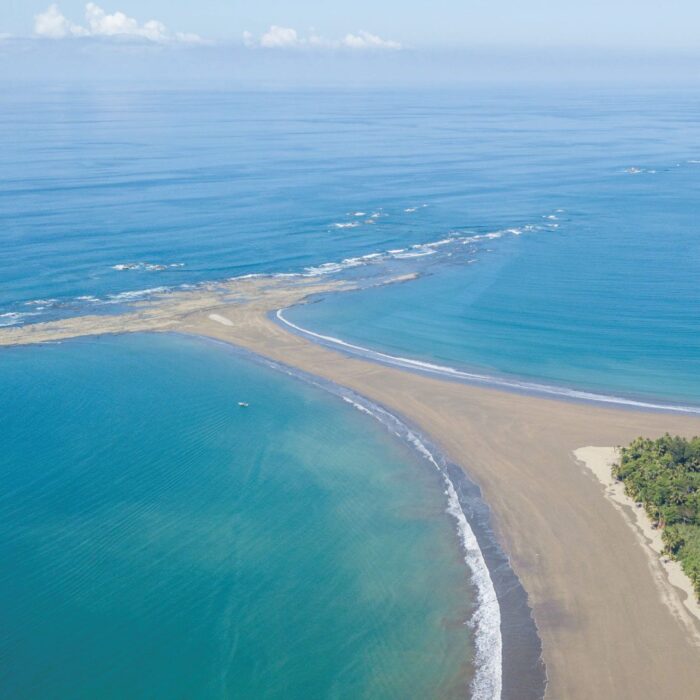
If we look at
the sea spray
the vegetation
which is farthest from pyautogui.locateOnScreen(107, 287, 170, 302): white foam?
the vegetation

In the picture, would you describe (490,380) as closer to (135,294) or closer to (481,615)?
(481,615)

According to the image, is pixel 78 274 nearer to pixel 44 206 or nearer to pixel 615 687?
pixel 44 206

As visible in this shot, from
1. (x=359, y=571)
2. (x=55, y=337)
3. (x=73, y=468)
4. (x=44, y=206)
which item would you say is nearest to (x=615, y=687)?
(x=359, y=571)

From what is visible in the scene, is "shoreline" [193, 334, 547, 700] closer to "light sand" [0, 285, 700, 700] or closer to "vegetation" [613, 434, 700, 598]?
"light sand" [0, 285, 700, 700]

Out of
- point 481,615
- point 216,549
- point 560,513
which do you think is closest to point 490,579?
point 481,615

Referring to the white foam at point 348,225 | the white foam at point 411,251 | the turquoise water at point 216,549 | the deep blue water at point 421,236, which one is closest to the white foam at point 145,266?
the deep blue water at point 421,236
